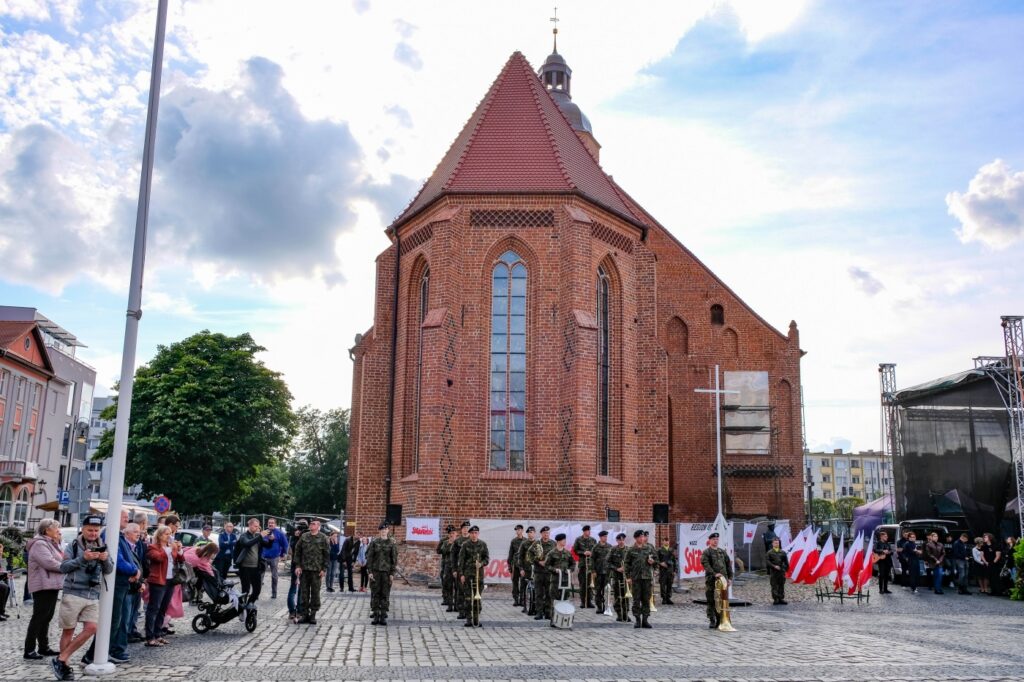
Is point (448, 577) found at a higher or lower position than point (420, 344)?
lower

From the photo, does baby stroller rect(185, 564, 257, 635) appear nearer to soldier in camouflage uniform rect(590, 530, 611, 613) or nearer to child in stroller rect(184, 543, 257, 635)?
child in stroller rect(184, 543, 257, 635)

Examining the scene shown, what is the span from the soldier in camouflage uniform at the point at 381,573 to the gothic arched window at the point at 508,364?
8227 mm

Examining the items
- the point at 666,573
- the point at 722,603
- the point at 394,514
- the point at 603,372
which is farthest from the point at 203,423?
the point at 722,603

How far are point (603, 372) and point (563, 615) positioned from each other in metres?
11.2

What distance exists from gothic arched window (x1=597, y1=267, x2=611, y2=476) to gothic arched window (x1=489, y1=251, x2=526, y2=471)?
218 cm

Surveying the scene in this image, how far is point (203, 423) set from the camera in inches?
1475

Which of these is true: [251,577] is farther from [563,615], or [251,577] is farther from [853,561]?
[853,561]

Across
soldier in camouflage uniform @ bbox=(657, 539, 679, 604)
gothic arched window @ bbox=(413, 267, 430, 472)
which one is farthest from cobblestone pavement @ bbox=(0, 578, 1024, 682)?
gothic arched window @ bbox=(413, 267, 430, 472)

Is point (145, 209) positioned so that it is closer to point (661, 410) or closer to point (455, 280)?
point (455, 280)

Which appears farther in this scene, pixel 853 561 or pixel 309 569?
pixel 853 561

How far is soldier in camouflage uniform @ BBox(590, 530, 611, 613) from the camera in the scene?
17266 mm

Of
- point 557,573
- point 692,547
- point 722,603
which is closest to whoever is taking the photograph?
point 722,603

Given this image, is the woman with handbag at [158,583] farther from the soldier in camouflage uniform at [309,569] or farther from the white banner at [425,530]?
the white banner at [425,530]

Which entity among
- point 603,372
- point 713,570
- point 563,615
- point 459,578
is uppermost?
point 603,372
